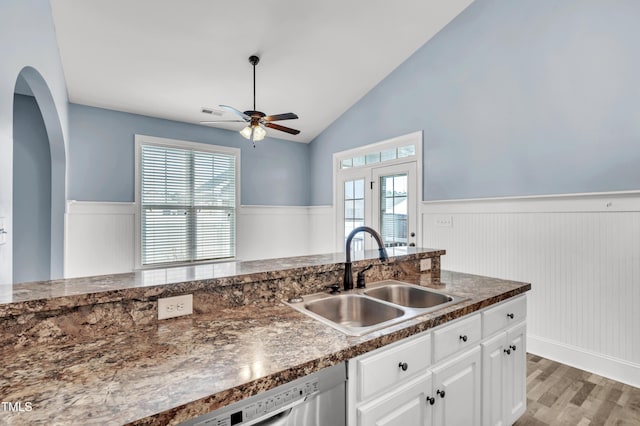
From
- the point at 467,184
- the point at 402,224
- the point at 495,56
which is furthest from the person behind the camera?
the point at 402,224

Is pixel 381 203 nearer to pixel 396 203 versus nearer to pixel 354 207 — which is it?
pixel 396 203

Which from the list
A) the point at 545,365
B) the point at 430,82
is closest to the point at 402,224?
the point at 430,82

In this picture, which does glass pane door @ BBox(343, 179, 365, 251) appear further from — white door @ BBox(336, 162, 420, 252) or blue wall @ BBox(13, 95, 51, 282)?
blue wall @ BBox(13, 95, 51, 282)

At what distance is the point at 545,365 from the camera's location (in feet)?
8.86

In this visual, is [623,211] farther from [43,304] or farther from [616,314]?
[43,304]

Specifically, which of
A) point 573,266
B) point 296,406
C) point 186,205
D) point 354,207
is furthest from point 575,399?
point 186,205

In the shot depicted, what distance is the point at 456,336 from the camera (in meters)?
1.39

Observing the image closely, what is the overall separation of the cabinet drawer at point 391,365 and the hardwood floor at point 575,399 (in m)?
1.35

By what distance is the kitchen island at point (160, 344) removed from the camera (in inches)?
28.1

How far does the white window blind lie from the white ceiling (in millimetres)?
668

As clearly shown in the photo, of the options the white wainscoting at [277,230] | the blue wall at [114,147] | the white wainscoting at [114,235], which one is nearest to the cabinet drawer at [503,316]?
the white wainscoting at [114,235]

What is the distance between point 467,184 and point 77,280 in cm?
336

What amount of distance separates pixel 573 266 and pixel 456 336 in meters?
2.04

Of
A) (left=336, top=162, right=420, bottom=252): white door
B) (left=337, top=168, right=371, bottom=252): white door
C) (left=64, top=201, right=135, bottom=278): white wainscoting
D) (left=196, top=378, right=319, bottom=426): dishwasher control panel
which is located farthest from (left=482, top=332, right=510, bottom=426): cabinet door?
(left=64, top=201, right=135, bottom=278): white wainscoting
